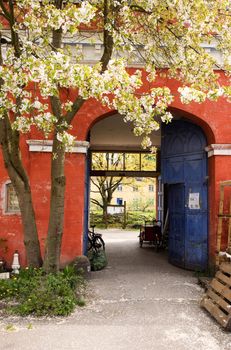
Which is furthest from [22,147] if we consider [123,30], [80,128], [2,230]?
[123,30]

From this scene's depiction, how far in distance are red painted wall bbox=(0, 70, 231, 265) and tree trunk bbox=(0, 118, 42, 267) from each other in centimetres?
129

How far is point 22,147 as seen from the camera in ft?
→ 28.8

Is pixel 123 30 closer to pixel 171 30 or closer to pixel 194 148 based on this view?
pixel 171 30

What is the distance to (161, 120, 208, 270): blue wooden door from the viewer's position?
30.3 feet

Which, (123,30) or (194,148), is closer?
(123,30)

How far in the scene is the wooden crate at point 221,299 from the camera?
5.55 meters

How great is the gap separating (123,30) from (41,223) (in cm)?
464

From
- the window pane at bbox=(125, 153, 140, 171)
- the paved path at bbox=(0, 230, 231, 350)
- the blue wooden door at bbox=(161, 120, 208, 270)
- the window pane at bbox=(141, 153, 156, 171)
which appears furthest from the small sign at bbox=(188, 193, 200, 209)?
the window pane at bbox=(125, 153, 140, 171)

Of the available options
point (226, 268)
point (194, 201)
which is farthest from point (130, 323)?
point (194, 201)

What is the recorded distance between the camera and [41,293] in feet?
20.0

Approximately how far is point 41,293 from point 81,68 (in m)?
3.71

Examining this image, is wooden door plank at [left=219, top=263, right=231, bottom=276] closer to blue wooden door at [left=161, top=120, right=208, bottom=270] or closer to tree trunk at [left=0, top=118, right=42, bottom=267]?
blue wooden door at [left=161, top=120, right=208, bottom=270]

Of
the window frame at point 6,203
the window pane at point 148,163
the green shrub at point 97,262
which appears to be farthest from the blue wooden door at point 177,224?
the window pane at point 148,163

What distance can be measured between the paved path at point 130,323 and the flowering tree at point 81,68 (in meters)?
1.36
